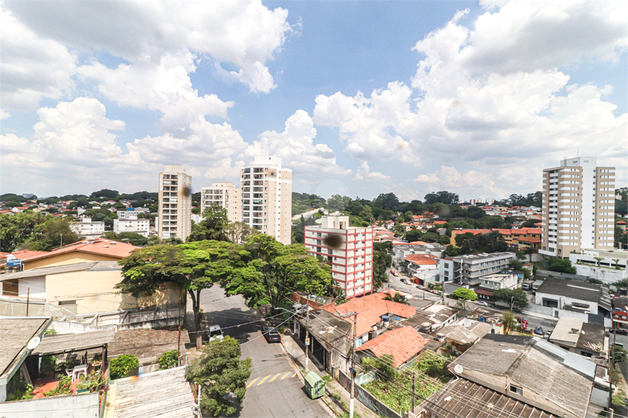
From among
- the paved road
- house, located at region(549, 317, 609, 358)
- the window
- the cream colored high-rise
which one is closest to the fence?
the paved road

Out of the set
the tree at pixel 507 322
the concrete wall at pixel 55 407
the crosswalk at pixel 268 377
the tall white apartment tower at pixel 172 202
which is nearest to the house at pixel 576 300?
the tree at pixel 507 322

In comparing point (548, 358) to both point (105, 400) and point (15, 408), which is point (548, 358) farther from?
point (15, 408)

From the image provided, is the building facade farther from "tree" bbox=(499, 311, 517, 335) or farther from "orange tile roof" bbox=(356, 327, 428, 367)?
"orange tile roof" bbox=(356, 327, 428, 367)

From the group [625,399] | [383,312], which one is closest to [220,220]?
[383,312]

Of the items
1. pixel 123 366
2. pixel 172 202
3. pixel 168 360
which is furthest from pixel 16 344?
pixel 172 202

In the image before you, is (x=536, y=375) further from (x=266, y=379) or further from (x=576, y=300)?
(x=576, y=300)

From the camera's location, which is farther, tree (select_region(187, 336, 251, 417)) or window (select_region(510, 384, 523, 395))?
window (select_region(510, 384, 523, 395))

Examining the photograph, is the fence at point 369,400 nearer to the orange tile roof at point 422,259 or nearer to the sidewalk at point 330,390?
the sidewalk at point 330,390
